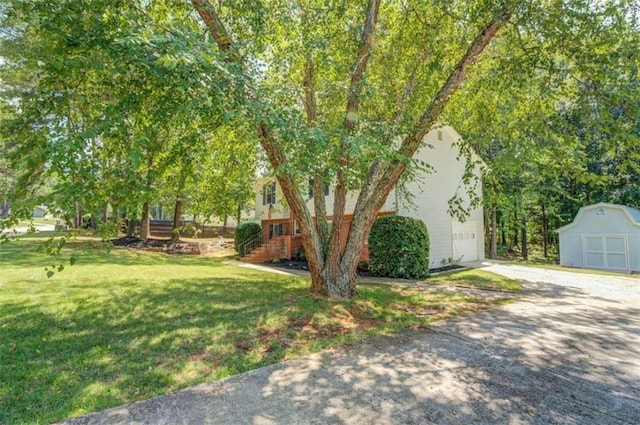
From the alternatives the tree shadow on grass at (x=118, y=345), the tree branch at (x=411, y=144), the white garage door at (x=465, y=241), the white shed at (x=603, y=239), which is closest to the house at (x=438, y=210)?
the white garage door at (x=465, y=241)

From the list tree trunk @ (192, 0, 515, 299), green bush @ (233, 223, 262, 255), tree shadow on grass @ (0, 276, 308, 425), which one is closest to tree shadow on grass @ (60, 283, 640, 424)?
tree shadow on grass @ (0, 276, 308, 425)

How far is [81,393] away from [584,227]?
20.3 meters

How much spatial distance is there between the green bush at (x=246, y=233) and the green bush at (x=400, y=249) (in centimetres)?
979

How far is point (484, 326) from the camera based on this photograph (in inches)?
235

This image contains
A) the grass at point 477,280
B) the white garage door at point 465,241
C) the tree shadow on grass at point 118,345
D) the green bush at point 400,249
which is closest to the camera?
the tree shadow on grass at point 118,345

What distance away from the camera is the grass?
33.9 ft

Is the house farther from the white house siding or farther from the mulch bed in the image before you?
the mulch bed

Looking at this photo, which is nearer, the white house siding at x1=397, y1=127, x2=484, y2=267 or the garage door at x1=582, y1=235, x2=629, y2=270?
the white house siding at x1=397, y1=127, x2=484, y2=267

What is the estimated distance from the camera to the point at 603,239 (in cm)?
1638

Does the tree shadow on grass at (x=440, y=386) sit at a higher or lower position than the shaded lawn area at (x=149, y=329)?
lower

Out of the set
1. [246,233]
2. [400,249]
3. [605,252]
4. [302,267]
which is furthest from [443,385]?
[246,233]

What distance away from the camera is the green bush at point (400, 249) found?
40.2 ft

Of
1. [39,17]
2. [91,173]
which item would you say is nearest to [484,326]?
[91,173]

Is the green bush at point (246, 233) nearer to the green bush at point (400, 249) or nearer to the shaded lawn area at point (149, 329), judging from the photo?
the green bush at point (400, 249)
